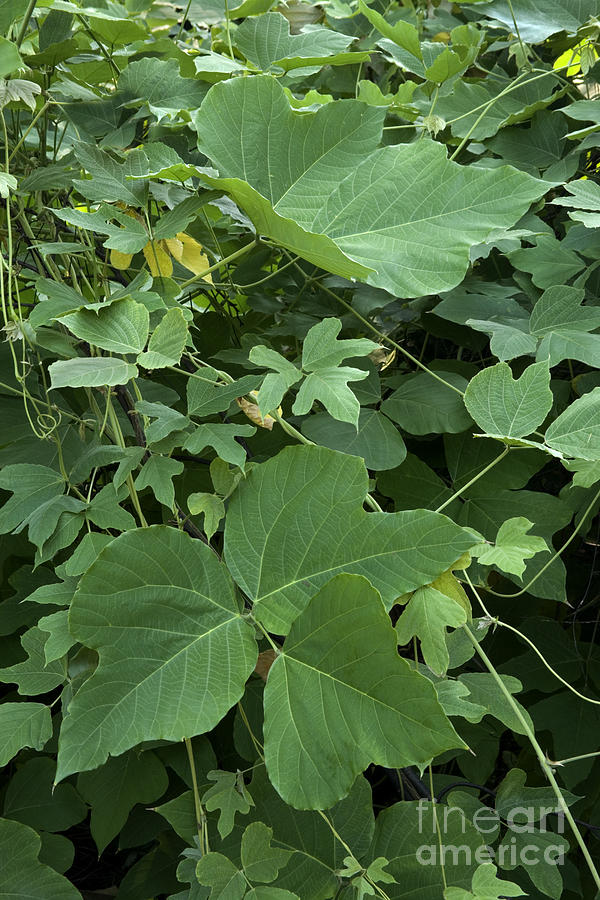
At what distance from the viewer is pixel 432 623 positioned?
23.1 inches

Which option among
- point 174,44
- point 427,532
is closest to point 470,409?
point 427,532

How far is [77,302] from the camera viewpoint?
0.69 meters

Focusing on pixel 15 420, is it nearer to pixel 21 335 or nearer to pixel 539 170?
pixel 21 335

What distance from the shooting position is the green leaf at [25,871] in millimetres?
808

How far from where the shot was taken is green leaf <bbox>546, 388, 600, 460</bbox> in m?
0.65

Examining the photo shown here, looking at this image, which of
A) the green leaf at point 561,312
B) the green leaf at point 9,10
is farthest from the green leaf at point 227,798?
the green leaf at point 9,10

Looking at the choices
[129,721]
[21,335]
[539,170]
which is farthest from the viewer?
[539,170]

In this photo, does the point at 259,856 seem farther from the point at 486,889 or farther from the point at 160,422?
the point at 160,422

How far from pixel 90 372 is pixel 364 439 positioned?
37 cm

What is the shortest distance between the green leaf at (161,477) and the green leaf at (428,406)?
33 centimetres

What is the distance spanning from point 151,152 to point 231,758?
73 centimetres

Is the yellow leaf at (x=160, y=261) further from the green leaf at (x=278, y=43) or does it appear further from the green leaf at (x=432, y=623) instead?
the green leaf at (x=432, y=623)

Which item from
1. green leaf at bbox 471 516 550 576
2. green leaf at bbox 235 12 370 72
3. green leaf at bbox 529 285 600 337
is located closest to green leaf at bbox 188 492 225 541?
green leaf at bbox 471 516 550 576

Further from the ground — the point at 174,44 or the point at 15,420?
the point at 174,44
